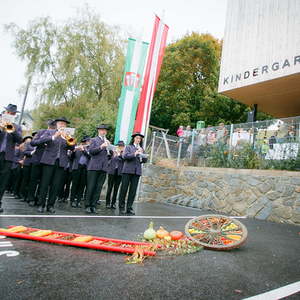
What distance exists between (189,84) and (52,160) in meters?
21.7

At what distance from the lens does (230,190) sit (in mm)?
10250

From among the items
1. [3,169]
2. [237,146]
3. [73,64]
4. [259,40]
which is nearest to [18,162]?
[3,169]

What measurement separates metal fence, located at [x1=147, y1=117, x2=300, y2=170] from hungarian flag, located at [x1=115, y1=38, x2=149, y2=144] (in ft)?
7.08

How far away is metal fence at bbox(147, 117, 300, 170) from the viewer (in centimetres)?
879

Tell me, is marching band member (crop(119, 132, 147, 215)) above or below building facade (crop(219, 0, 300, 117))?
below

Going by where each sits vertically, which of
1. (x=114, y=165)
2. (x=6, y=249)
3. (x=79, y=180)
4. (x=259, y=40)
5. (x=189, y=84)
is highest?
(x=189, y=84)

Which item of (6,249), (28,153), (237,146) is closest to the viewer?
(6,249)

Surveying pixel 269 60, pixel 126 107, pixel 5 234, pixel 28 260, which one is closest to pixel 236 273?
pixel 28 260

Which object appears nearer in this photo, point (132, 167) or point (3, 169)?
point (3, 169)

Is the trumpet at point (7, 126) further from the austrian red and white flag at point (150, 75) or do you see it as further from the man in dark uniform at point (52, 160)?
the austrian red and white flag at point (150, 75)

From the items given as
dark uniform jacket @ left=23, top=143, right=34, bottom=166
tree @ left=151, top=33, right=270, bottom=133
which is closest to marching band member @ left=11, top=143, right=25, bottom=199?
dark uniform jacket @ left=23, top=143, right=34, bottom=166

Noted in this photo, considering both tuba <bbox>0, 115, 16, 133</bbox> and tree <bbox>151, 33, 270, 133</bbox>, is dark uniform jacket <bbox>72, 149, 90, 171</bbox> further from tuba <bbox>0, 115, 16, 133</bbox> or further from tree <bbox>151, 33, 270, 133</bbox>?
tree <bbox>151, 33, 270, 133</bbox>

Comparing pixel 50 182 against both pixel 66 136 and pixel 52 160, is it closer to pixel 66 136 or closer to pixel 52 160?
pixel 52 160

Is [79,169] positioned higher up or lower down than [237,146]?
lower down
